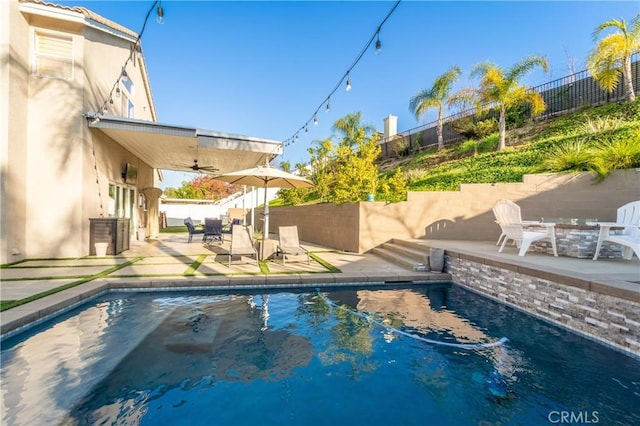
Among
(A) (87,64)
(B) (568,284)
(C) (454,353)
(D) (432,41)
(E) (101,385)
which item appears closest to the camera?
(E) (101,385)

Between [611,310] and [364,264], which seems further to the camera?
[364,264]

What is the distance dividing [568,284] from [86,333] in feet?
21.1

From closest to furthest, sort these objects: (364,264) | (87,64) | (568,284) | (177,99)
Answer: (568,284)
(364,264)
(87,64)
(177,99)

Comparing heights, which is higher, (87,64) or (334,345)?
(87,64)

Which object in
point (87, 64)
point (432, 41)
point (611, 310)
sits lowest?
point (611, 310)

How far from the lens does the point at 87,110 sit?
8633 mm

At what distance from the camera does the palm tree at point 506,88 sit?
13.0 m

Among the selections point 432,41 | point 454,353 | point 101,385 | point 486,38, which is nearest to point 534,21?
point 486,38

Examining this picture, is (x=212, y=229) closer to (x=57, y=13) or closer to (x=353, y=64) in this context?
(x=57, y=13)

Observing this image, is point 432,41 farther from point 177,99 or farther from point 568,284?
point 177,99

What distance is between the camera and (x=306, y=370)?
327 centimetres

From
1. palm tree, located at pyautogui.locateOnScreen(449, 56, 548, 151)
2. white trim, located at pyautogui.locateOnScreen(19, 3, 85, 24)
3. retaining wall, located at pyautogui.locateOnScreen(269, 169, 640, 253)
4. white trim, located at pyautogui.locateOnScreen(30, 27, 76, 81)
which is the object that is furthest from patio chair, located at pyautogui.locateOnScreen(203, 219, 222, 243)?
palm tree, located at pyautogui.locateOnScreen(449, 56, 548, 151)

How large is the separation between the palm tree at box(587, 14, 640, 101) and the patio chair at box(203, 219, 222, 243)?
14.5m

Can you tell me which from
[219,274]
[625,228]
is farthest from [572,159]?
[219,274]
